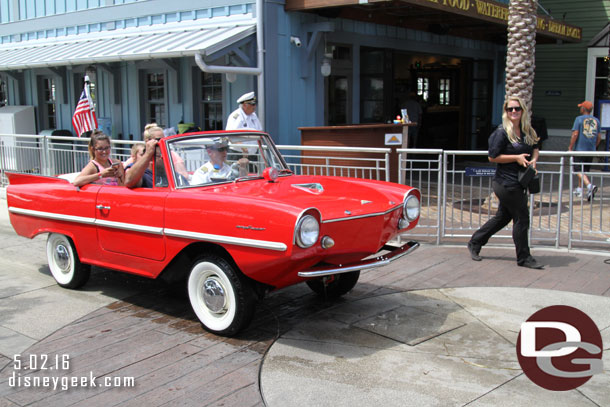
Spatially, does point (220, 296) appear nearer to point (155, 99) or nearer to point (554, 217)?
point (554, 217)

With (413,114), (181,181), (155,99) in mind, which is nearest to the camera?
(181,181)

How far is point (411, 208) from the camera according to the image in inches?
208

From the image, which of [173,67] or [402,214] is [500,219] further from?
[173,67]

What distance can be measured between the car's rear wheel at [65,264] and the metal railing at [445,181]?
293 centimetres

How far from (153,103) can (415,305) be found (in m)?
10.0

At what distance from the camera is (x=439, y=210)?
26.0ft

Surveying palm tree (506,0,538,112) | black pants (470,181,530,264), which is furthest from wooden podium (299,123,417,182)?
black pants (470,181,530,264)

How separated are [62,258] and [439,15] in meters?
9.14

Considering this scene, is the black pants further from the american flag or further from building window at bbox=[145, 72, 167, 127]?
building window at bbox=[145, 72, 167, 127]

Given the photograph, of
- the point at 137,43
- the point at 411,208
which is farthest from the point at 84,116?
the point at 411,208

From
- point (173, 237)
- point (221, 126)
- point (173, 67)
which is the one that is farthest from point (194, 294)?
point (173, 67)

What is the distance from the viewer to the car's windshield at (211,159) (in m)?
5.31

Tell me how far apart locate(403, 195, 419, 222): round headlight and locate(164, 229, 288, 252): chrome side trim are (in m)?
1.39

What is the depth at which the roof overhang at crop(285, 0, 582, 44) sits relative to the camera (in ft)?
34.7
